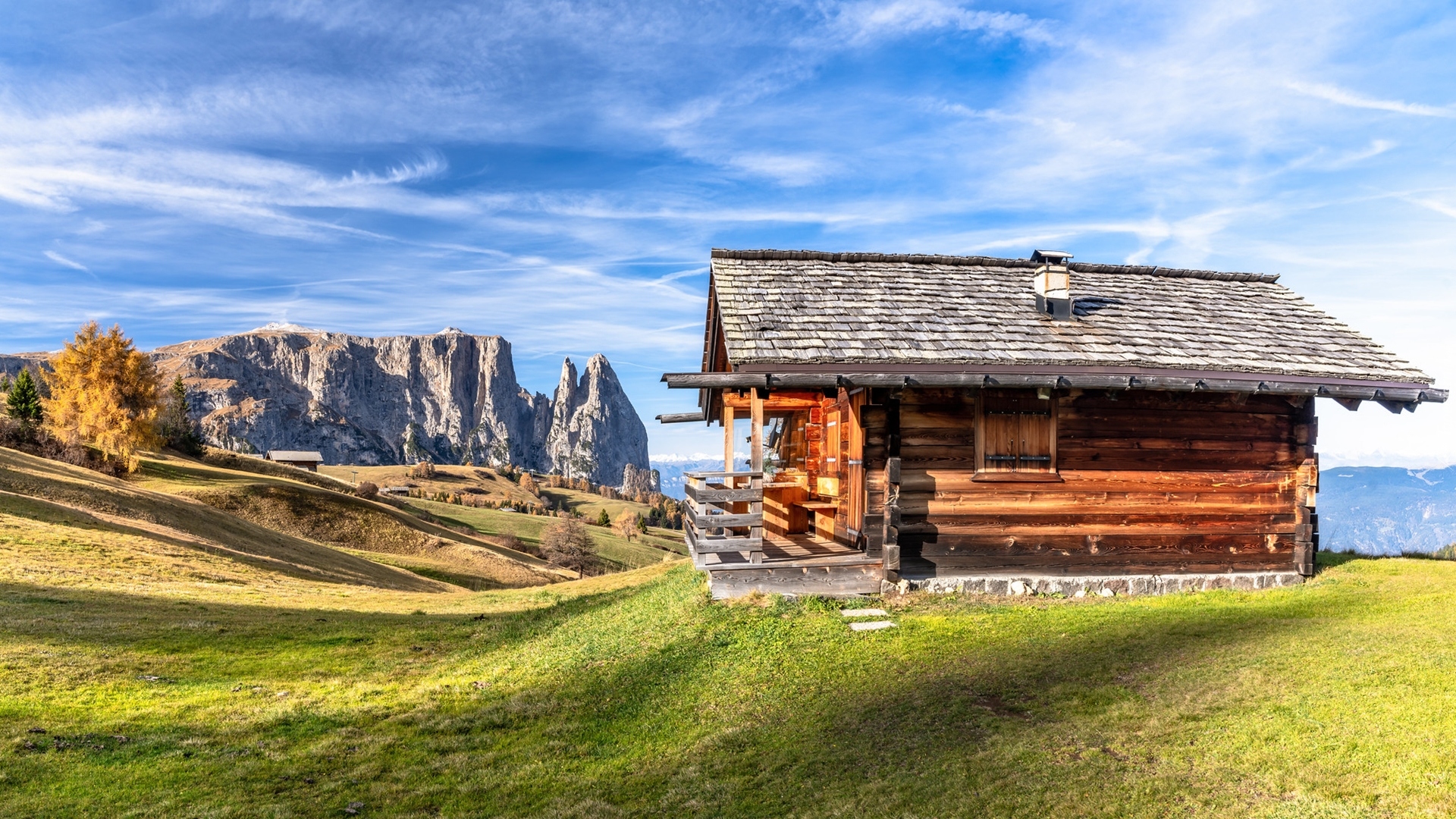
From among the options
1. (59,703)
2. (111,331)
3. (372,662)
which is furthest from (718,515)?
(111,331)

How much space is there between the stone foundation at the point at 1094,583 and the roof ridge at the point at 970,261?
718 cm

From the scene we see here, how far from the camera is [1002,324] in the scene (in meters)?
Answer: 14.8

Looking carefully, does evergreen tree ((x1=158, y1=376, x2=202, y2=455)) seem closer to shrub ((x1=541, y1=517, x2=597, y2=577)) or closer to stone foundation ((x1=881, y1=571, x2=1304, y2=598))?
shrub ((x1=541, y1=517, x2=597, y2=577))

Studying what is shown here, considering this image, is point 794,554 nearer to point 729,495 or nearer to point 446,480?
point 729,495

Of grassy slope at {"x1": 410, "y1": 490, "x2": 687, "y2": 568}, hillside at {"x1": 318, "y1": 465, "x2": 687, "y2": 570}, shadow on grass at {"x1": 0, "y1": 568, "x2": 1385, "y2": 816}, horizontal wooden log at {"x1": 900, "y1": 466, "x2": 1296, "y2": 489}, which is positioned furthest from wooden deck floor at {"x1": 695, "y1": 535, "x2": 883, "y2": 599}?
grassy slope at {"x1": 410, "y1": 490, "x2": 687, "y2": 568}

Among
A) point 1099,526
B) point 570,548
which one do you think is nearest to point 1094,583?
point 1099,526

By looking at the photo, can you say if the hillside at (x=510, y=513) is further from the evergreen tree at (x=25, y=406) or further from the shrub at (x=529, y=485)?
the evergreen tree at (x=25, y=406)

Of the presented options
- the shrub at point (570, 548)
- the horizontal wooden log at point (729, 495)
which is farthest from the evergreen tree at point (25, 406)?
the horizontal wooden log at point (729, 495)

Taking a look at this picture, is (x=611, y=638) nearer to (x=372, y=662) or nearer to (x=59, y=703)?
(x=372, y=662)

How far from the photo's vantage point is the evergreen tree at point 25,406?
45062mm

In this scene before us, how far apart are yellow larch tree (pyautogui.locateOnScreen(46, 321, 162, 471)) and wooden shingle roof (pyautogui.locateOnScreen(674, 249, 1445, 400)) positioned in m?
46.6

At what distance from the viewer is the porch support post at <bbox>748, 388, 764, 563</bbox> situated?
1287cm

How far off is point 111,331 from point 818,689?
193ft

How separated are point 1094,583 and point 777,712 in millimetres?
7951
